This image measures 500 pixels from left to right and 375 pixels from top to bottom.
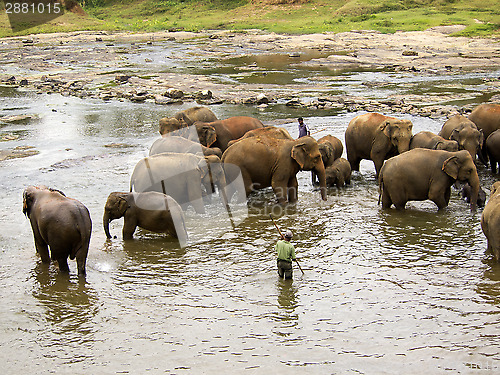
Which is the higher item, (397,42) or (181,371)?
(397,42)

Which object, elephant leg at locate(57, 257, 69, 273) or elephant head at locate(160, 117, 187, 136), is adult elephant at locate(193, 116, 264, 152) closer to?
elephant head at locate(160, 117, 187, 136)

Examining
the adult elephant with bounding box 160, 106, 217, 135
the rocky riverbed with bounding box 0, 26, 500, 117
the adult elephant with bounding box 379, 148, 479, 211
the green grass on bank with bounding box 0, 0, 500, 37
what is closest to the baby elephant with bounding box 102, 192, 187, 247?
the adult elephant with bounding box 379, 148, 479, 211

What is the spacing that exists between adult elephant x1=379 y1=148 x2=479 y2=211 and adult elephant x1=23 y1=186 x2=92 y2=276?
589cm

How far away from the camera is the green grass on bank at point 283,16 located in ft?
159

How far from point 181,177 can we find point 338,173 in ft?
11.8

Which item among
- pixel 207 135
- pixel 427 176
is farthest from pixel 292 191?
pixel 207 135

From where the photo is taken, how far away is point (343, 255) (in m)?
10.1

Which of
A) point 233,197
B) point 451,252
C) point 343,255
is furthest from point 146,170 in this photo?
point 451,252

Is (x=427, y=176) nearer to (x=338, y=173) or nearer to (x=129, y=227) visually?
(x=338, y=173)

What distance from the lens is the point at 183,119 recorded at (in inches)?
639

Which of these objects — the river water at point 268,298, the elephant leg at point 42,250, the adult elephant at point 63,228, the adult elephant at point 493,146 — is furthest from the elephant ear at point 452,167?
the elephant leg at point 42,250

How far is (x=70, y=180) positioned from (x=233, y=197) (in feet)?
13.7

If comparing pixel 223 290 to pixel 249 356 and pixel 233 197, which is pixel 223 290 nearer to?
pixel 249 356

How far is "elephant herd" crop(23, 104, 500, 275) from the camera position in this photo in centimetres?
920
